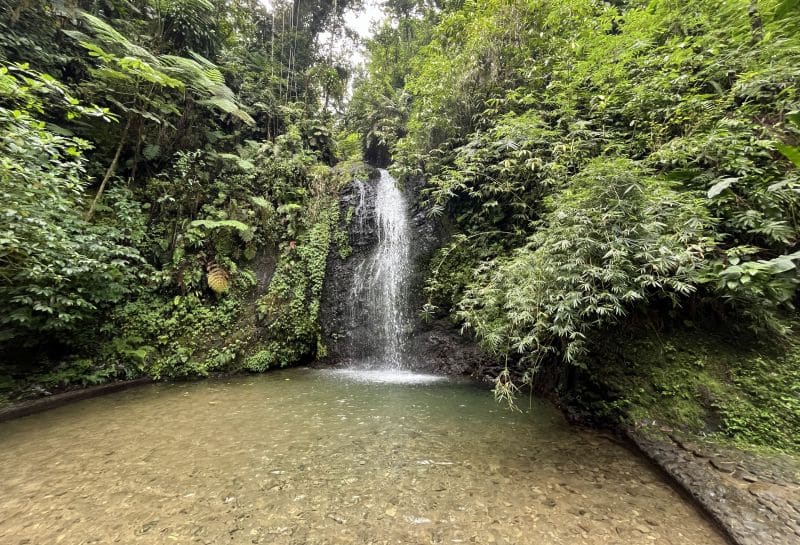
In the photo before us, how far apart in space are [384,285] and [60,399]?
19.6ft

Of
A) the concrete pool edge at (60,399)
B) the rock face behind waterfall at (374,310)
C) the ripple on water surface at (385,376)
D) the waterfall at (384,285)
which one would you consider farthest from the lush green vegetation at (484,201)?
the ripple on water surface at (385,376)

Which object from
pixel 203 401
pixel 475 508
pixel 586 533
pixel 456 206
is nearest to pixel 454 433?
pixel 475 508

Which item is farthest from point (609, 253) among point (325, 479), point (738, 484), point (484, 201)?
point (484, 201)

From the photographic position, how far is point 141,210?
283 inches

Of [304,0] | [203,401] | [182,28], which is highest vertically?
[304,0]

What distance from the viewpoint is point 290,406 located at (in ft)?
15.6

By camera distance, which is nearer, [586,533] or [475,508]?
[586,533]

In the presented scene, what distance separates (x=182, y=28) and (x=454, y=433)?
11412 millimetres

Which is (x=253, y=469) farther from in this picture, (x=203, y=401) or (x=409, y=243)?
(x=409, y=243)

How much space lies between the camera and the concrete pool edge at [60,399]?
4.30 metres

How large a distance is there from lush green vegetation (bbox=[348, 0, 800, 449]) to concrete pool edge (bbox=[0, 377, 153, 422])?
19.2 ft

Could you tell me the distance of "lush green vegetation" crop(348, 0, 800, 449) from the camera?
3293 millimetres

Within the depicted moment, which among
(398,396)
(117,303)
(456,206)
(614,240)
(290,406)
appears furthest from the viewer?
(456,206)

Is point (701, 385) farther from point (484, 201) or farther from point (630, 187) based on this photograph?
point (484, 201)
